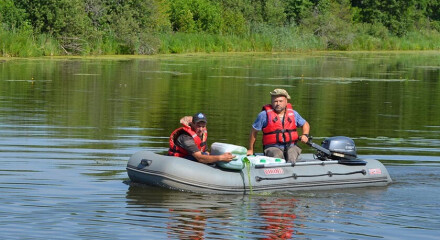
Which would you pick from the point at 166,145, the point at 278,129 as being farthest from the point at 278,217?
the point at 166,145

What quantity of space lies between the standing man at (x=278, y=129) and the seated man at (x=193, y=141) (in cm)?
87

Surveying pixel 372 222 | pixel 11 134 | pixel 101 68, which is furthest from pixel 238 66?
pixel 372 222

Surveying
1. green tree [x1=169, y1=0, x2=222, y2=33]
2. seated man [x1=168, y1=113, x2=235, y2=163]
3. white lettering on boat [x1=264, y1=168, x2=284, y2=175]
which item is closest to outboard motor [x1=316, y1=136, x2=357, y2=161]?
white lettering on boat [x1=264, y1=168, x2=284, y2=175]

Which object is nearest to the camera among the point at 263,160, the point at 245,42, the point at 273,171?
the point at 273,171

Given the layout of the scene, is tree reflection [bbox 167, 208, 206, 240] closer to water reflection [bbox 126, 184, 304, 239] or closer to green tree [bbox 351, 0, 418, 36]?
water reflection [bbox 126, 184, 304, 239]

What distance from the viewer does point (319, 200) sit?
10.7 m

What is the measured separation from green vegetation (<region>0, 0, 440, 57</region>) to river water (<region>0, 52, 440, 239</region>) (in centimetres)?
815

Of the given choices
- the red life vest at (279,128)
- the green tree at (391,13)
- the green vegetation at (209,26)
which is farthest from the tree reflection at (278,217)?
the green tree at (391,13)

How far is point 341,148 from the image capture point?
11789 millimetres

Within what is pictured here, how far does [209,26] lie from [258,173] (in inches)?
1636

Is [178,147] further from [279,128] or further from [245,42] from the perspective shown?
[245,42]

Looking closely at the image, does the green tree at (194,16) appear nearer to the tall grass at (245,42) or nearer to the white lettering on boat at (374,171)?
the tall grass at (245,42)

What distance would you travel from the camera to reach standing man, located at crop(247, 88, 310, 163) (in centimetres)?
1173

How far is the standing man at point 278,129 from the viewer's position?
38.5 ft
